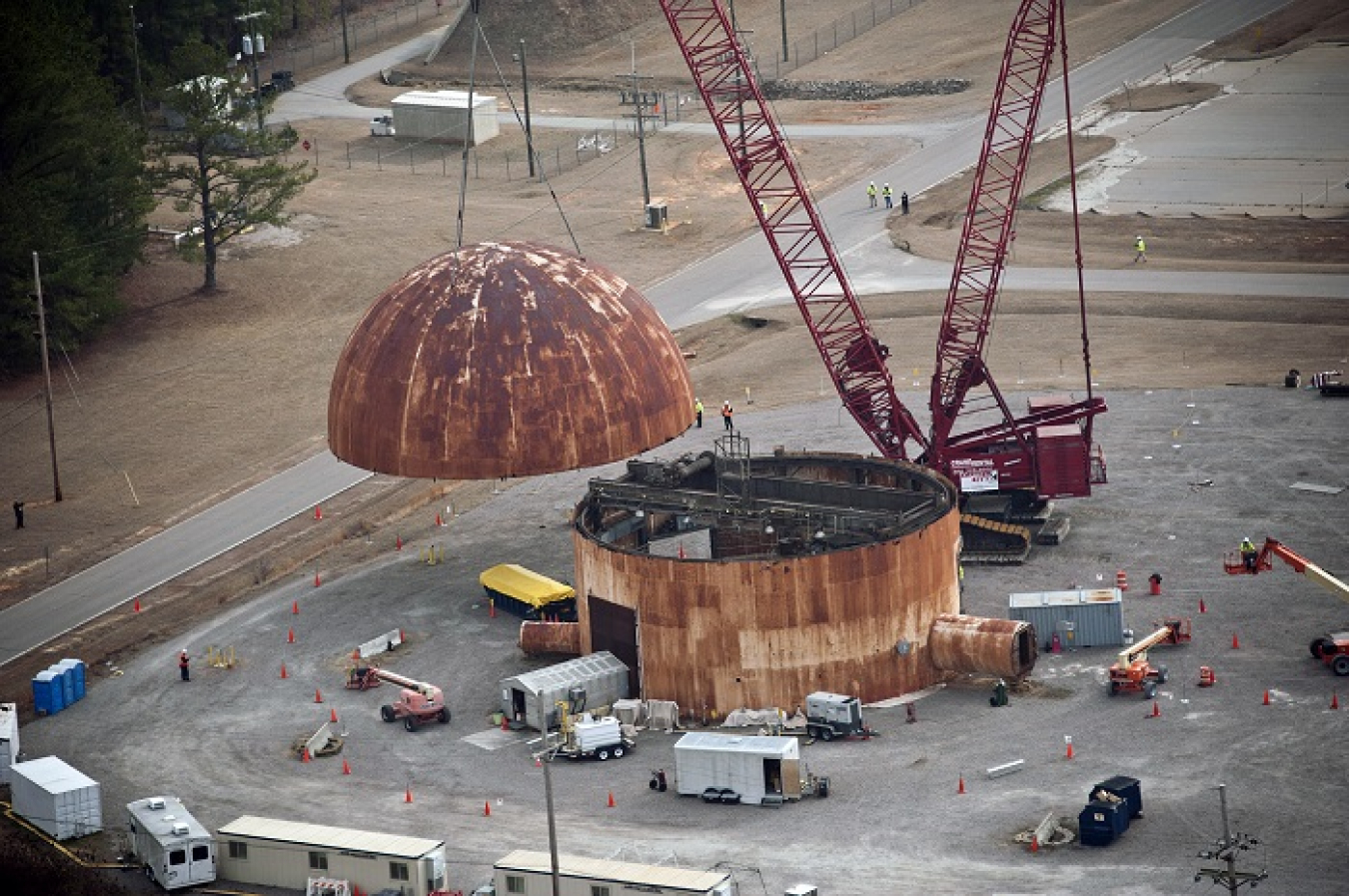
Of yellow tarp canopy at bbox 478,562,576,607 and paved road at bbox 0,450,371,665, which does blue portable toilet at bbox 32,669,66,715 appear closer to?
paved road at bbox 0,450,371,665

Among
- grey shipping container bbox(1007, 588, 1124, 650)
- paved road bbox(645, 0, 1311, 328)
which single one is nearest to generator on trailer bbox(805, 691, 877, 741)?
grey shipping container bbox(1007, 588, 1124, 650)

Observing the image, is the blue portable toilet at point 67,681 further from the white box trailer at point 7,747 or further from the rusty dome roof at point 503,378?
the rusty dome roof at point 503,378

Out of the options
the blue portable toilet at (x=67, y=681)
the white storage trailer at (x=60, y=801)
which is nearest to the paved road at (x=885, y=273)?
the blue portable toilet at (x=67, y=681)

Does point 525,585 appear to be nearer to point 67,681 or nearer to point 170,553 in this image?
point 67,681

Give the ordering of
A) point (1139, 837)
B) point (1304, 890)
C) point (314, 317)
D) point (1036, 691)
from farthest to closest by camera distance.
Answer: point (314, 317) → point (1036, 691) → point (1139, 837) → point (1304, 890)

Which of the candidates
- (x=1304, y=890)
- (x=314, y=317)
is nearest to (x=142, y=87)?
(x=314, y=317)

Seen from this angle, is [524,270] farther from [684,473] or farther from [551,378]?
[684,473]
